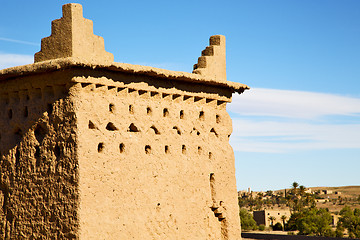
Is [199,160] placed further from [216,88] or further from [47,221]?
[47,221]

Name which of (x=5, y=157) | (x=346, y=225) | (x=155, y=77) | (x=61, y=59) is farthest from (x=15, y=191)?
(x=346, y=225)

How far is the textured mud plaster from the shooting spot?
11.2 m

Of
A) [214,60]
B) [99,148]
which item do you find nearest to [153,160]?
[99,148]

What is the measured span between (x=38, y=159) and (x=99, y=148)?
131 centimetres

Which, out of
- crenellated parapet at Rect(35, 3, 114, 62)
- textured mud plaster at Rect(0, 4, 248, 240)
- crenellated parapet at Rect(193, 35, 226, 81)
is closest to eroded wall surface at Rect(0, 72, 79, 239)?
textured mud plaster at Rect(0, 4, 248, 240)

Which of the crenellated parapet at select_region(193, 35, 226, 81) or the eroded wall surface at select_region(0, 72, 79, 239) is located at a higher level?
the crenellated parapet at select_region(193, 35, 226, 81)

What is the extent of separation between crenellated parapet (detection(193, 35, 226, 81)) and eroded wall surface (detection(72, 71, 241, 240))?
1.48ft

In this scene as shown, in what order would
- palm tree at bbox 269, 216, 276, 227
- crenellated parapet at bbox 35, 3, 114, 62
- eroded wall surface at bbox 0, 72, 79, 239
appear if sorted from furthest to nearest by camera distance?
palm tree at bbox 269, 216, 276, 227 < crenellated parapet at bbox 35, 3, 114, 62 < eroded wall surface at bbox 0, 72, 79, 239

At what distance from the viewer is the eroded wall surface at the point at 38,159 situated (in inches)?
440

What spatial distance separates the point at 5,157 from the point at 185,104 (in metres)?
4.14

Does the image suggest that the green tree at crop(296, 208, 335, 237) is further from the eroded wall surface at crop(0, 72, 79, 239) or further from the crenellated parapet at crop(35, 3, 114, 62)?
the crenellated parapet at crop(35, 3, 114, 62)

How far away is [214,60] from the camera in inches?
572

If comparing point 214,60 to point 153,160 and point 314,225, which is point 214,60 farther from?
point 314,225

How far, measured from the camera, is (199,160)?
13.5 m
